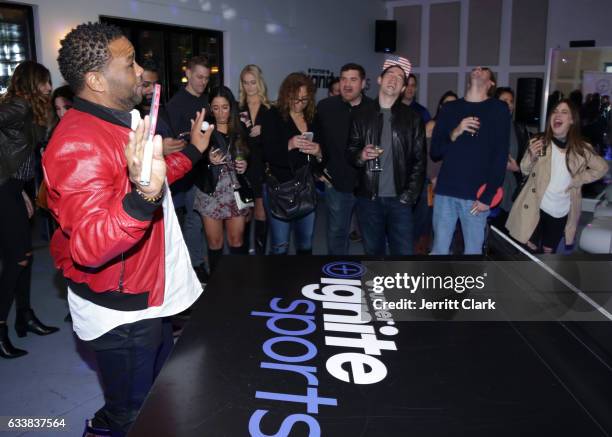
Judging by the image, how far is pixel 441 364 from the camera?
1.48 meters

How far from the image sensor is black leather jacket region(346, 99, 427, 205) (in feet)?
11.2

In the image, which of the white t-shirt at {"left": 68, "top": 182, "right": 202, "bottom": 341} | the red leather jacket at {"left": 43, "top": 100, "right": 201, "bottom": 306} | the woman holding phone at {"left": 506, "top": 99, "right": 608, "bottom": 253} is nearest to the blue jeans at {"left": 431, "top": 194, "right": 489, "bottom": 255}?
the woman holding phone at {"left": 506, "top": 99, "right": 608, "bottom": 253}

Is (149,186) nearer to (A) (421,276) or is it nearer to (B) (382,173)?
(A) (421,276)

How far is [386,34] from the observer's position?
10633 mm

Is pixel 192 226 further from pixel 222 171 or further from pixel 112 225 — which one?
pixel 112 225

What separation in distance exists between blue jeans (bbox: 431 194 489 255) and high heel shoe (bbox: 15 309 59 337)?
259cm

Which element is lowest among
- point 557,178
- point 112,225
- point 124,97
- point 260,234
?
point 260,234

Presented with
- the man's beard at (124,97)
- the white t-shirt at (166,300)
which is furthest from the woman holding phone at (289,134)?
the man's beard at (124,97)

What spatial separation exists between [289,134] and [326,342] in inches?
89.5

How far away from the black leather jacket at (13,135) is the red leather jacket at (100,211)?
1.47 meters

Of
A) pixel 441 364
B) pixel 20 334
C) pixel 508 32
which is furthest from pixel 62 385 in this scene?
pixel 508 32

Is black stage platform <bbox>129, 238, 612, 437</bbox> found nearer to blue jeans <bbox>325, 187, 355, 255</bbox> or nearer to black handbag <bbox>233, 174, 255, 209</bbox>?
black handbag <bbox>233, 174, 255, 209</bbox>

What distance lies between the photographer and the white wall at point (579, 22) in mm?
8914

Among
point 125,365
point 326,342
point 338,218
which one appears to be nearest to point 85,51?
point 125,365
